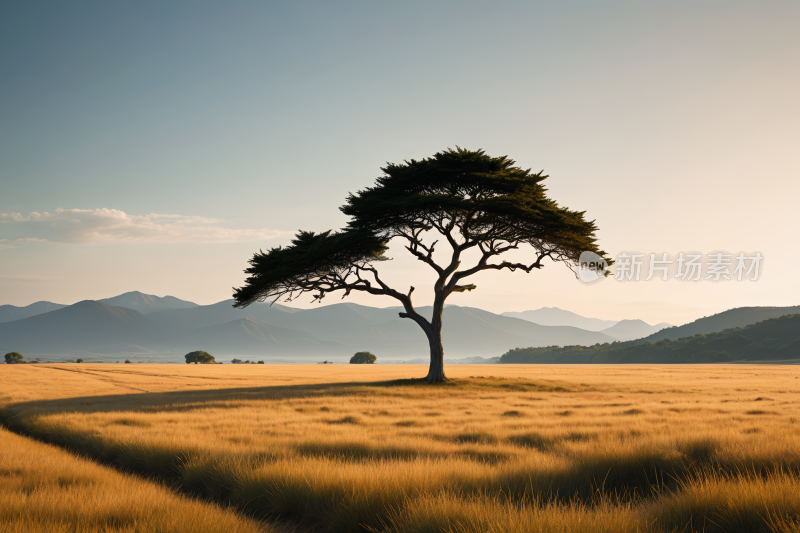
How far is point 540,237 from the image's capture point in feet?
110

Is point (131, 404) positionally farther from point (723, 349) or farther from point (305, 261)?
point (723, 349)

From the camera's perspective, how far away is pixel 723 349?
144 metres

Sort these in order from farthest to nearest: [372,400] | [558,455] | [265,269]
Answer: [265,269]
[372,400]
[558,455]

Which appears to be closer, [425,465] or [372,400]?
[425,465]

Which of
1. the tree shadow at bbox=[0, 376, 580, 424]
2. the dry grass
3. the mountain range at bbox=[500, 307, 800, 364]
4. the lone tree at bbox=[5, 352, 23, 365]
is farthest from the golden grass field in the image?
the mountain range at bbox=[500, 307, 800, 364]

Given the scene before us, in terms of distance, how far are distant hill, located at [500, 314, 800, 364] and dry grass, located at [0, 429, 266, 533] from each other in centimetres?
14949

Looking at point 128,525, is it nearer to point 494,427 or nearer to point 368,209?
point 494,427

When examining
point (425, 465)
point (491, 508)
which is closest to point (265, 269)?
point (425, 465)

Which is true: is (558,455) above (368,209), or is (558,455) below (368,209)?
below

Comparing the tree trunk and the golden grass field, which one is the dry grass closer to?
the golden grass field

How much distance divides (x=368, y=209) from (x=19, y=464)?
2471 centimetres

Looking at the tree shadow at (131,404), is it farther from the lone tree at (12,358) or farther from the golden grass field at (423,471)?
the lone tree at (12,358)

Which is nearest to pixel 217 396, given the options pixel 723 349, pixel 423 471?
pixel 423 471

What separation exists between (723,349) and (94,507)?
16978 centimetres
